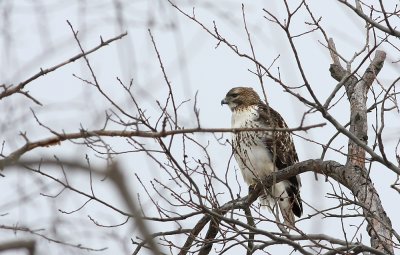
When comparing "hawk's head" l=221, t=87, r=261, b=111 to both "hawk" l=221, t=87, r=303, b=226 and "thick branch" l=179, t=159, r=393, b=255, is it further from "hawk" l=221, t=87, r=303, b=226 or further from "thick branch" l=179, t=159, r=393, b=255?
"thick branch" l=179, t=159, r=393, b=255

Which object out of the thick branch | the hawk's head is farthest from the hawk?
the thick branch

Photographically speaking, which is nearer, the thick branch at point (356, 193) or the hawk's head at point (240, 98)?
the thick branch at point (356, 193)

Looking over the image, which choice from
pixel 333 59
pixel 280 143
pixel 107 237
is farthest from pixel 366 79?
pixel 107 237

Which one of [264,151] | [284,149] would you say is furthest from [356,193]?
[264,151]

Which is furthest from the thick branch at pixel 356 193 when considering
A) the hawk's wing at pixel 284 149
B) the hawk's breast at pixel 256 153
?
the hawk's breast at pixel 256 153

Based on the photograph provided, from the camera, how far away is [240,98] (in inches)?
346

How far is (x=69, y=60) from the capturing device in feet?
14.2

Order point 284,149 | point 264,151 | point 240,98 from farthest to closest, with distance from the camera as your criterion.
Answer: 1. point 240,98
2. point 264,151
3. point 284,149

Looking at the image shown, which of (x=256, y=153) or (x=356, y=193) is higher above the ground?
(x=256, y=153)

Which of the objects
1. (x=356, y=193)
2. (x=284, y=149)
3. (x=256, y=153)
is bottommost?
(x=356, y=193)

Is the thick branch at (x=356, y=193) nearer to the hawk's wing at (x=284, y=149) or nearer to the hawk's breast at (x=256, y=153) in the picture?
the hawk's wing at (x=284, y=149)

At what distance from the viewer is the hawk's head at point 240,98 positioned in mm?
8719

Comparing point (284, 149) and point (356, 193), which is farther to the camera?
point (284, 149)

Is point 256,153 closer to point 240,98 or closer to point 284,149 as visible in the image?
point 284,149
